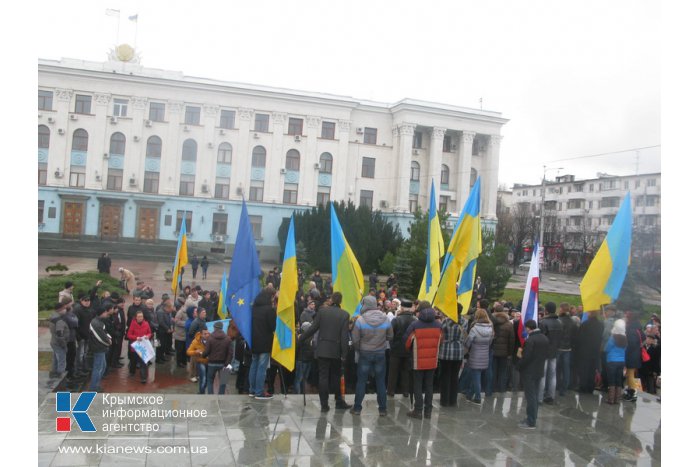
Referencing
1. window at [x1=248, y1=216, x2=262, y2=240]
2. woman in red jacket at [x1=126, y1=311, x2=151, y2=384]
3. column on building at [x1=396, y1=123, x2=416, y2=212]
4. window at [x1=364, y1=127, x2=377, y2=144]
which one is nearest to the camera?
woman in red jacket at [x1=126, y1=311, x2=151, y2=384]

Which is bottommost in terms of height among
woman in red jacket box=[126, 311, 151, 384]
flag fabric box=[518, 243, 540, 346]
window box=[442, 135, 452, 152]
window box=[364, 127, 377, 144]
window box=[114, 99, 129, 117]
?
woman in red jacket box=[126, 311, 151, 384]

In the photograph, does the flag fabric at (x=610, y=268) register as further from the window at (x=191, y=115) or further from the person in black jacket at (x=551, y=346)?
the window at (x=191, y=115)

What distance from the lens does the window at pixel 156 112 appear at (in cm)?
911

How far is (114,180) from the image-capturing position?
11312mm

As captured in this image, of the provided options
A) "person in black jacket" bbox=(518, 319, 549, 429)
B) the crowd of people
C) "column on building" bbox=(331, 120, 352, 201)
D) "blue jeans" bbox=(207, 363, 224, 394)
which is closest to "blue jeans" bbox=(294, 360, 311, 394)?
the crowd of people

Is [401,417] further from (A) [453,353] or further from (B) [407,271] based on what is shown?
(B) [407,271]

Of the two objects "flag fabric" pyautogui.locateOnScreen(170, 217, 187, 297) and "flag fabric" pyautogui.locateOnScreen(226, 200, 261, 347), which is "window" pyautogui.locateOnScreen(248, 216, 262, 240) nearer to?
"flag fabric" pyautogui.locateOnScreen(170, 217, 187, 297)

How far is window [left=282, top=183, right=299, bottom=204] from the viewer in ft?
46.2

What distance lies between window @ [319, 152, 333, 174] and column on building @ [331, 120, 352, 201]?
0.54 feet

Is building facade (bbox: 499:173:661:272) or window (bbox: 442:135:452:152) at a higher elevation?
window (bbox: 442:135:452:152)

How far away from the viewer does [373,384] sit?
30.8 ft

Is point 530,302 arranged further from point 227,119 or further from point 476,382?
point 227,119

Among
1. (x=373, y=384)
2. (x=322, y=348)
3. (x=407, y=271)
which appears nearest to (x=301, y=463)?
(x=322, y=348)
